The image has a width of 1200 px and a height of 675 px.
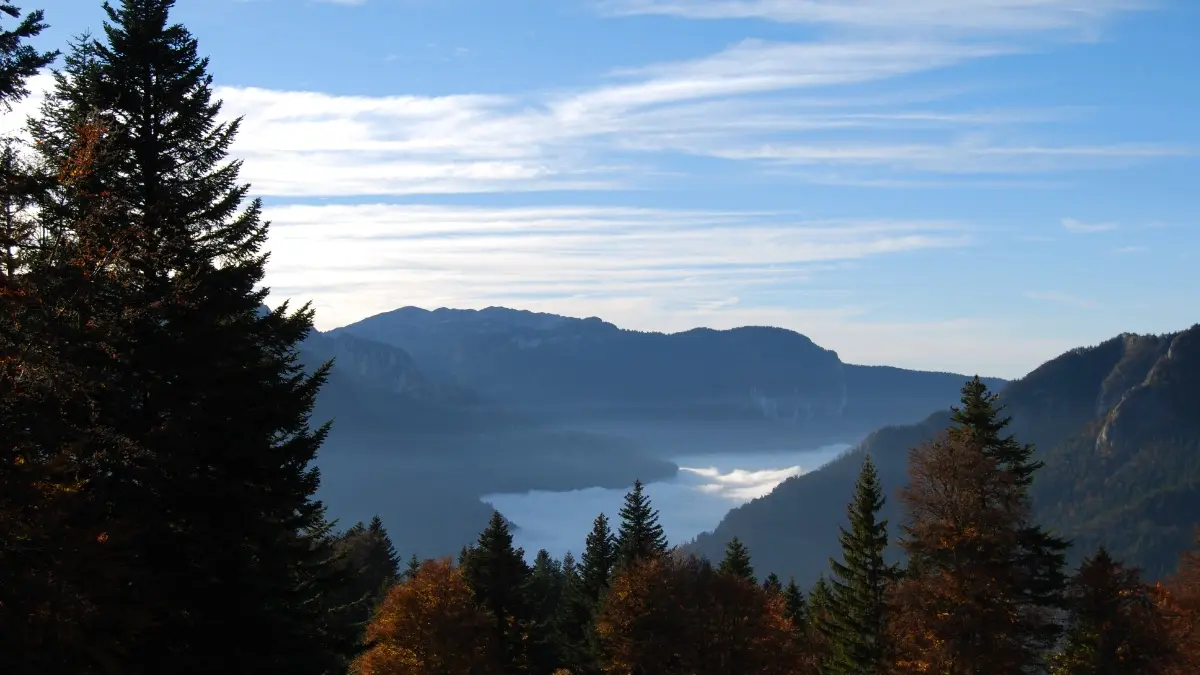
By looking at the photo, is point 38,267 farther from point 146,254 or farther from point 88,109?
point 88,109

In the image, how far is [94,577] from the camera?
15.6 metres

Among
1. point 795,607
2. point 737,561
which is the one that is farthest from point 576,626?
point 795,607

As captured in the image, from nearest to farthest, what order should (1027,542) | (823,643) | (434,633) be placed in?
(1027,542), (434,633), (823,643)

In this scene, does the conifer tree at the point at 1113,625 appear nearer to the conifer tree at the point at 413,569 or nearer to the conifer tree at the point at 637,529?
the conifer tree at the point at 637,529

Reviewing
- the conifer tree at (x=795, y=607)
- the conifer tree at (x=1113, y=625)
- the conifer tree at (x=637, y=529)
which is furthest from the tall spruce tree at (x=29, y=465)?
the conifer tree at (x=795, y=607)

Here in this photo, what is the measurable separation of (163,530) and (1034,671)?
26975 mm

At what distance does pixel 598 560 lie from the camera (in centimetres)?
5434

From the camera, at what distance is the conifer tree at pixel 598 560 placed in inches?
2101

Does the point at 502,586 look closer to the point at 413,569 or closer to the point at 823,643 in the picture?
the point at 823,643

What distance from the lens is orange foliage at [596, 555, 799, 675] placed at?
38.7 meters

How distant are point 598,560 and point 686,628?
15.7 metres

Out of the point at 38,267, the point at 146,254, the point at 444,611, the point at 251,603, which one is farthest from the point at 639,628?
the point at 38,267

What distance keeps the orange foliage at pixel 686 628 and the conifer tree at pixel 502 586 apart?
7.23 m

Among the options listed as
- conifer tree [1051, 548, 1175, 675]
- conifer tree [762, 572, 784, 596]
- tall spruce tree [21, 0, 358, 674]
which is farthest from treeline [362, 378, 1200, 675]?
tall spruce tree [21, 0, 358, 674]
